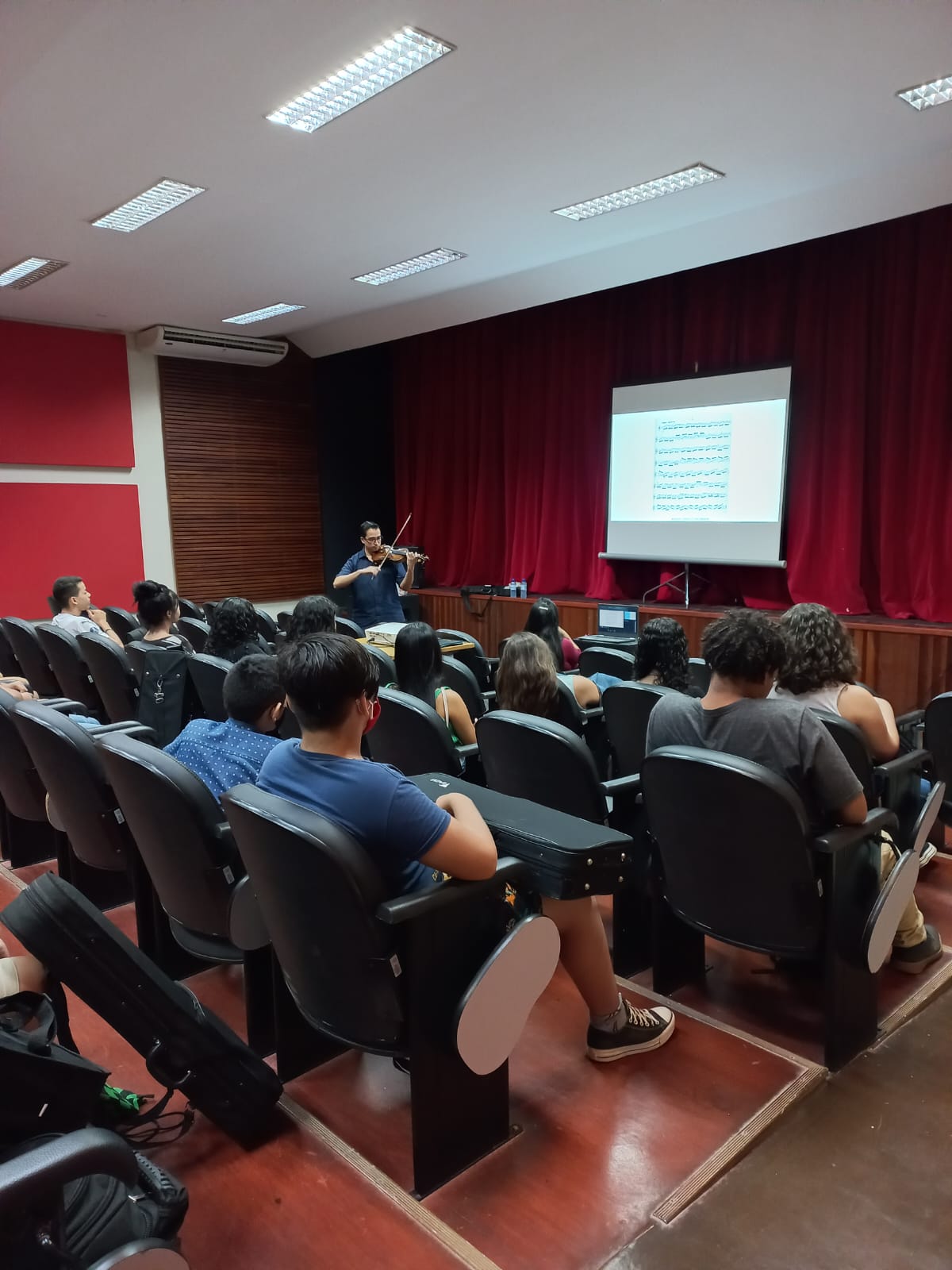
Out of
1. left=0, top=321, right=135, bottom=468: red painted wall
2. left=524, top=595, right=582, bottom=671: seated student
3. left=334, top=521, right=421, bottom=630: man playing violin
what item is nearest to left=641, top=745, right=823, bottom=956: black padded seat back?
left=524, top=595, right=582, bottom=671: seated student

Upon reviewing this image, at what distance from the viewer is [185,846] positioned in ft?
5.70

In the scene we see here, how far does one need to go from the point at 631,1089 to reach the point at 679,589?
5.26 meters

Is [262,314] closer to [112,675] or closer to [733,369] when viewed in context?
[733,369]

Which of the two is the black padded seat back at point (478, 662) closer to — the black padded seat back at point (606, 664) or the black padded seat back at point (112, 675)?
the black padded seat back at point (606, 664)

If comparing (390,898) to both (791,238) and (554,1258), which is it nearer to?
(554,1258)

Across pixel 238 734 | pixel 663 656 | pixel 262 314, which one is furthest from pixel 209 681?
pixel 262 314

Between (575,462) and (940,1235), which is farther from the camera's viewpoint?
(575,462)

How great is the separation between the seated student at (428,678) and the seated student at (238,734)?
804 mm

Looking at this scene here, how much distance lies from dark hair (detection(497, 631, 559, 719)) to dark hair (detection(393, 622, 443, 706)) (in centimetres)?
30

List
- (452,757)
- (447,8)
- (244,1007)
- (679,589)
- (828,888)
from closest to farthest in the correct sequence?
1. (828,888)
2. (244,1007)
3. (452,757)
4. (447,8)
5. (679,589)

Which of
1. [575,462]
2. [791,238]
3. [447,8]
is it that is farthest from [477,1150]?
[575,462]

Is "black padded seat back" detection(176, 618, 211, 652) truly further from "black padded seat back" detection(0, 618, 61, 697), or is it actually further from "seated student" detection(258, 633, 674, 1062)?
"seated student" detection(258, 633, 674, 1062)

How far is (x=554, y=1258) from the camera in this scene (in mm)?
1396

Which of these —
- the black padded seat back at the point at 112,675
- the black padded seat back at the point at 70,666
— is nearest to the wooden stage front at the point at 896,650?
the black padded seat back at the point at 112,675
